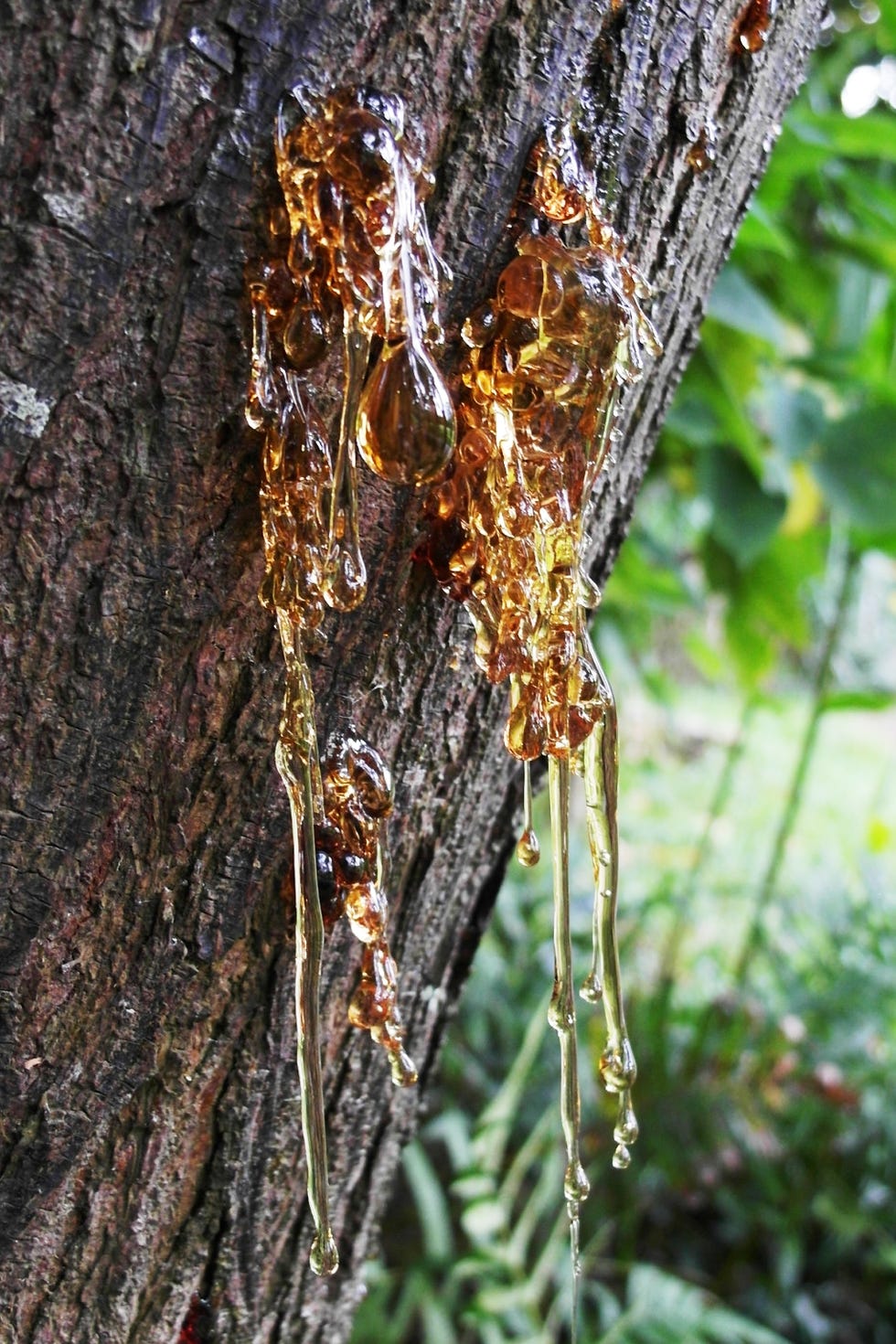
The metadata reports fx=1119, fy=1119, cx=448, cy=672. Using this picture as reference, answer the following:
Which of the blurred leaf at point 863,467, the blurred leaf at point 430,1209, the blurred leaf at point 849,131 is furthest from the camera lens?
the blurred leaf at point 430,1209

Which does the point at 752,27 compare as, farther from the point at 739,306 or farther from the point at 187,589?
the point at 739,306

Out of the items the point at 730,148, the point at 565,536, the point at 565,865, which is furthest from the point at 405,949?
the point at 730,148

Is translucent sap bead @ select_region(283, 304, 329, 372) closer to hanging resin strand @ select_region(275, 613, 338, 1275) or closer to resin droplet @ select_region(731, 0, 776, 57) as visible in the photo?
hanging resin strand @ select_region(275, 613, 338, 1275)

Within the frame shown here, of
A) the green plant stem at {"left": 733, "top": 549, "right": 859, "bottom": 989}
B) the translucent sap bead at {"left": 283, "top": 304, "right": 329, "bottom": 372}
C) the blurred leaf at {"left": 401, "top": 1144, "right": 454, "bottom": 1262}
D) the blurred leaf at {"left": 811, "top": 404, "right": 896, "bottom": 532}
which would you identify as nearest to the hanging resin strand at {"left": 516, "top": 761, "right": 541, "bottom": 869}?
the translucent sap bead at {"left": 283, "top": 304, "right": 329, "bottom": 372}

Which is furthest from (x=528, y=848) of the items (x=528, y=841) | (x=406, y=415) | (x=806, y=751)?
(x=806, y=751)

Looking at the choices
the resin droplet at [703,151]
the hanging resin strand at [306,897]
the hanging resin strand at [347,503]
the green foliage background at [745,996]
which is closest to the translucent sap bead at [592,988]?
the hanging resin strand at [306,897]

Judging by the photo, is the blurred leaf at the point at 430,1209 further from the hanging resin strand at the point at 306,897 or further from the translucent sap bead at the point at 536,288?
the translucent sap bead at the point at 536,288
